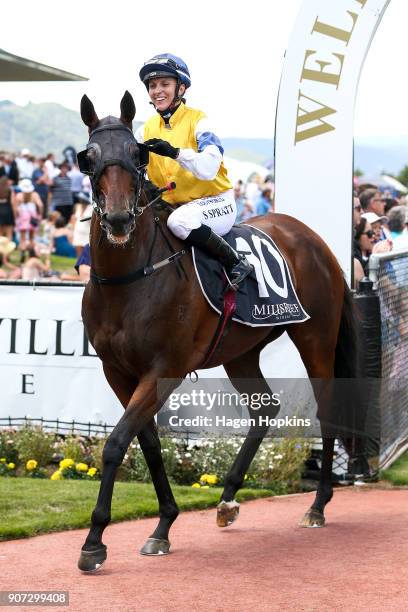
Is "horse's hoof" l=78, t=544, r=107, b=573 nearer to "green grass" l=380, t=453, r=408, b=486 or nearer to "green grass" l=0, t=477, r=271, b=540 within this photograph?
"green grass" l=0, t=477, r=271, b=540

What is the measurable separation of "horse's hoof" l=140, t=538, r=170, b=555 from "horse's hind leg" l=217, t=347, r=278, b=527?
72 cm

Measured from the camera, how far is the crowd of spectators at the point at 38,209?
64.0ft

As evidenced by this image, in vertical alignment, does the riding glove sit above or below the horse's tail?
above

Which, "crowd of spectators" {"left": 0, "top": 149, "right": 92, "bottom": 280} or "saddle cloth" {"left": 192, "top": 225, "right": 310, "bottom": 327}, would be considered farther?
"crowd of spectators" {"left": 0, "top": 149, "right": 92, "bottom": 280}

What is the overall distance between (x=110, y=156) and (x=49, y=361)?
3544 millimetres

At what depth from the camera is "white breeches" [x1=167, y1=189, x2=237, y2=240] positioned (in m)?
6.08

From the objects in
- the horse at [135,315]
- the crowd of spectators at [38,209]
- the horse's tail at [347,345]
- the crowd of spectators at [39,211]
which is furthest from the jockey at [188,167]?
the crowd of spectators at [38,209]

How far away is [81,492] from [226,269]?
1.95 metres

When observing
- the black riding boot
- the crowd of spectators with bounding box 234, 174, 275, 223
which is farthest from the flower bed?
the crowd of spectators with bounding box 234, 174, 275, 223

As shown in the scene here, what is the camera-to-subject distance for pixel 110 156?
5.45 metres

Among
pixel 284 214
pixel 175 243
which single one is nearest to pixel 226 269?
pixel 175 243

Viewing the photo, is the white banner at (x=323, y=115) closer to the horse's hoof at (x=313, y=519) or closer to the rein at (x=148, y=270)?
the horse's hoof at (x=313, y=519)

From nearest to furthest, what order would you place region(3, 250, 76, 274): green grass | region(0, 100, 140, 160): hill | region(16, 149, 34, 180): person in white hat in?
region(3, 250, 76, 274): green grass < region(16, 149, 34, 180): person in white hat < region(0, 100, 140, 160): hill

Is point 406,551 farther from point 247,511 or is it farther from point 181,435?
point 181,435
